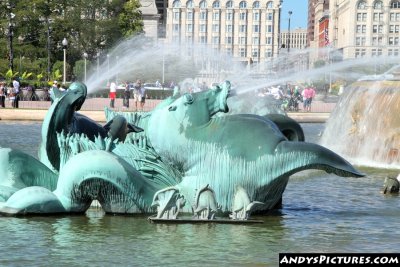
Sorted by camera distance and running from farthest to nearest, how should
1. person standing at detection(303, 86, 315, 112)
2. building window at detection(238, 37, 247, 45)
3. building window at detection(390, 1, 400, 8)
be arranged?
building window at detection(238, 37, 247, 45)
building window at detection(390, 1, 400, 8)
person standing at detection(303, 86, 315, 112)

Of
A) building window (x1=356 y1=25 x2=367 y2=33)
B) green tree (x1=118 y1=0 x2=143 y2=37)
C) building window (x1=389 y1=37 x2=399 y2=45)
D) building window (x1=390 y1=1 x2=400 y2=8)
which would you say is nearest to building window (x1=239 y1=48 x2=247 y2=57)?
building window (x1=356 y1=25 x2=367 y2=33)

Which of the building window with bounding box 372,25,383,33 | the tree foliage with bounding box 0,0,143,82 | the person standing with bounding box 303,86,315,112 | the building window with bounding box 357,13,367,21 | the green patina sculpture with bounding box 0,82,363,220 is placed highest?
the building window with bounding box 357,13,367,21

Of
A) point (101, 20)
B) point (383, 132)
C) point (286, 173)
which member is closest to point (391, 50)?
point (101, 20)

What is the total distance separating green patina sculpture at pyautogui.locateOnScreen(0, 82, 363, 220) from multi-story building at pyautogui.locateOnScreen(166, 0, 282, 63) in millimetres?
165256

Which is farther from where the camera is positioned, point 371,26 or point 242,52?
point 242,52

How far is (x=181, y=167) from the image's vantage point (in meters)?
10.9

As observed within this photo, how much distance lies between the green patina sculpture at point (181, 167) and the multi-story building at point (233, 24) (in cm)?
16526

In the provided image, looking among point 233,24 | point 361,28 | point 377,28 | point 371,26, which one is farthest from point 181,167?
point 233,24

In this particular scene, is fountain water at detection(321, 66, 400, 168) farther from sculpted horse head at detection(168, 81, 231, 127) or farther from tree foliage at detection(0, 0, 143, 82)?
tree foliage at detection(0, 0, 143, 82)

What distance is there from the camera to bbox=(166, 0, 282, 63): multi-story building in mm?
177000

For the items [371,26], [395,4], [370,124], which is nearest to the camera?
[370,124]

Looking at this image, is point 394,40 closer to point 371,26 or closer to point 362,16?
point 371,26

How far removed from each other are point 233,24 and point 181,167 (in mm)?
170284

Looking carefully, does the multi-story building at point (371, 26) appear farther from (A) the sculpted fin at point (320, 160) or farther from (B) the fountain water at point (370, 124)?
(A) the sculpted fin at point (320, 160)
